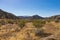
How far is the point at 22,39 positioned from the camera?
1402 centimetres

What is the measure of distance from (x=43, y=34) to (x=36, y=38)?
1.55 m

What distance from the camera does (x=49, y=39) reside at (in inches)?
492

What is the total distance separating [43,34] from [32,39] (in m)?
1.98

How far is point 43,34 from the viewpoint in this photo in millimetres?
15539

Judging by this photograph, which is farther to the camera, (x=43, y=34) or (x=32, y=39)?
(x=43, y=34)

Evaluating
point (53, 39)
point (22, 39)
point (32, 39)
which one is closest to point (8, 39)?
point (22, 39)

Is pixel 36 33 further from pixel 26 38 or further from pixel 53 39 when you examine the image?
pixel 53 39

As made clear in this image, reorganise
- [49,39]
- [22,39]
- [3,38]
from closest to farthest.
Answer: [49,39]
[22,39]
[3,38]

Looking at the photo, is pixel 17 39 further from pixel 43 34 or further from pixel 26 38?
pixel 43 34

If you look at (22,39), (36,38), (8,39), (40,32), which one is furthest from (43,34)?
(8,39)

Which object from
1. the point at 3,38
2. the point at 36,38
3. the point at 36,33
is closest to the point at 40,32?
the point at 36,33

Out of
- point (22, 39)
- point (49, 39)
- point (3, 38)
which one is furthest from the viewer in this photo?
point (3, 38)

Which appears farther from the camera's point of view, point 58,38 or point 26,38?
point 26,38

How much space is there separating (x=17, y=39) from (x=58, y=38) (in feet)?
13.6
